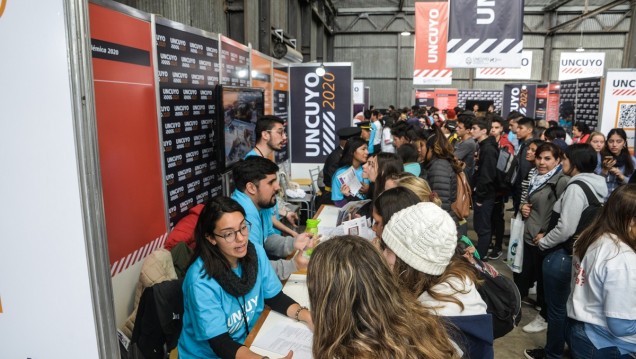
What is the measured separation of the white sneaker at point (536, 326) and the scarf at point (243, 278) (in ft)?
9.29

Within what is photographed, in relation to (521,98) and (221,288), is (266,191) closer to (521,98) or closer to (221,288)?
(221,288)

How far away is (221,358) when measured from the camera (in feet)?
6.02

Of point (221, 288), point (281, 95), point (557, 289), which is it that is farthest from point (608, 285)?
point (281, 95)

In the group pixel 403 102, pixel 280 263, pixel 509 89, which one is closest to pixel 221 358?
pixel 280 263

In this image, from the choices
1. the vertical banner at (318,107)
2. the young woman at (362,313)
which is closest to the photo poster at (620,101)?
the vertical banner at (318,107)

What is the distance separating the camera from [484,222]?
16.7ft

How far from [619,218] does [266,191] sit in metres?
1.90

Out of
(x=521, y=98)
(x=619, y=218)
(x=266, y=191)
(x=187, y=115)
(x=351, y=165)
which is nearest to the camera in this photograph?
(x=619, y=218)

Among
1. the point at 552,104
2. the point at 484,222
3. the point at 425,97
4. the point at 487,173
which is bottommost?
the point at 484,222

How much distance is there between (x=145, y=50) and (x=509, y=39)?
478cm

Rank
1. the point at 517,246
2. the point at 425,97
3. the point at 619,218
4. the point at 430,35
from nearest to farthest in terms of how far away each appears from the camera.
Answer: the point at 619,218 < the point at 517,246 < the point at 430,35 < the point at 425,97

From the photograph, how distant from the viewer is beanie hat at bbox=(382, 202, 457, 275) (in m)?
1.46

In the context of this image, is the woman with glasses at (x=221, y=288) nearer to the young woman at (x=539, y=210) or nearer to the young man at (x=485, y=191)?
the young woman at (x=539, y=210)

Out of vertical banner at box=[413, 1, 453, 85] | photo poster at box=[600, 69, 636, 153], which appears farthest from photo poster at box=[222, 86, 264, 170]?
photo poster at box=[600, 69, 636, 153]
